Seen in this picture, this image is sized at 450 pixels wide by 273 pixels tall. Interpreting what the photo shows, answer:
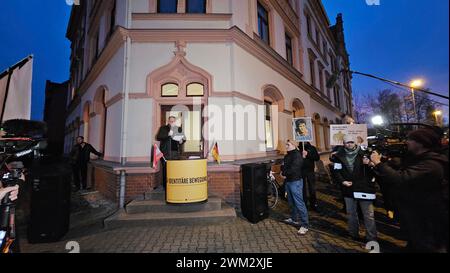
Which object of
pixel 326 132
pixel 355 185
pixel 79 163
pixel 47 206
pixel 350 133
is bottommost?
pixel 47 206

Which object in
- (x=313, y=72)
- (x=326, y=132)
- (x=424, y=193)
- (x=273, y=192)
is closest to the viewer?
(x=424, y=193)

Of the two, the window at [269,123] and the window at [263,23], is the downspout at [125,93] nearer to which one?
the window at [263,23]

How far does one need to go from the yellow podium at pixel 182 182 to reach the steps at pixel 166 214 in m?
0.18

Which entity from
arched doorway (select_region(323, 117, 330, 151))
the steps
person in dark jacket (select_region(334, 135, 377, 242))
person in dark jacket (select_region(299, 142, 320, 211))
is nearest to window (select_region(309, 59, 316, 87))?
arched doorway (select_region(323, 117, 330, 151))

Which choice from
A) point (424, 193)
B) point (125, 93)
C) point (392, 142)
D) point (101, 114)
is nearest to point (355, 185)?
point (424, 193)

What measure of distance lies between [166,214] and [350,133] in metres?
5.77

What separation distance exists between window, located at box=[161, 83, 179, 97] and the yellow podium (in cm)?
262

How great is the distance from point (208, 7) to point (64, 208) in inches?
278

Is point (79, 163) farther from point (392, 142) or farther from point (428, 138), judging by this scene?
point (392, 142)

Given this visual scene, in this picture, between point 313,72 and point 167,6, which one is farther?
point 313,72

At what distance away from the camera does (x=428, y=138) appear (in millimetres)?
2195

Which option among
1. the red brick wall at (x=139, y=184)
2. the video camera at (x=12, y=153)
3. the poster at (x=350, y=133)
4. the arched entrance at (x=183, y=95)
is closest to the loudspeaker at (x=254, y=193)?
the arched entrance at (x=183, y=95)

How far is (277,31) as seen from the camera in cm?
915
